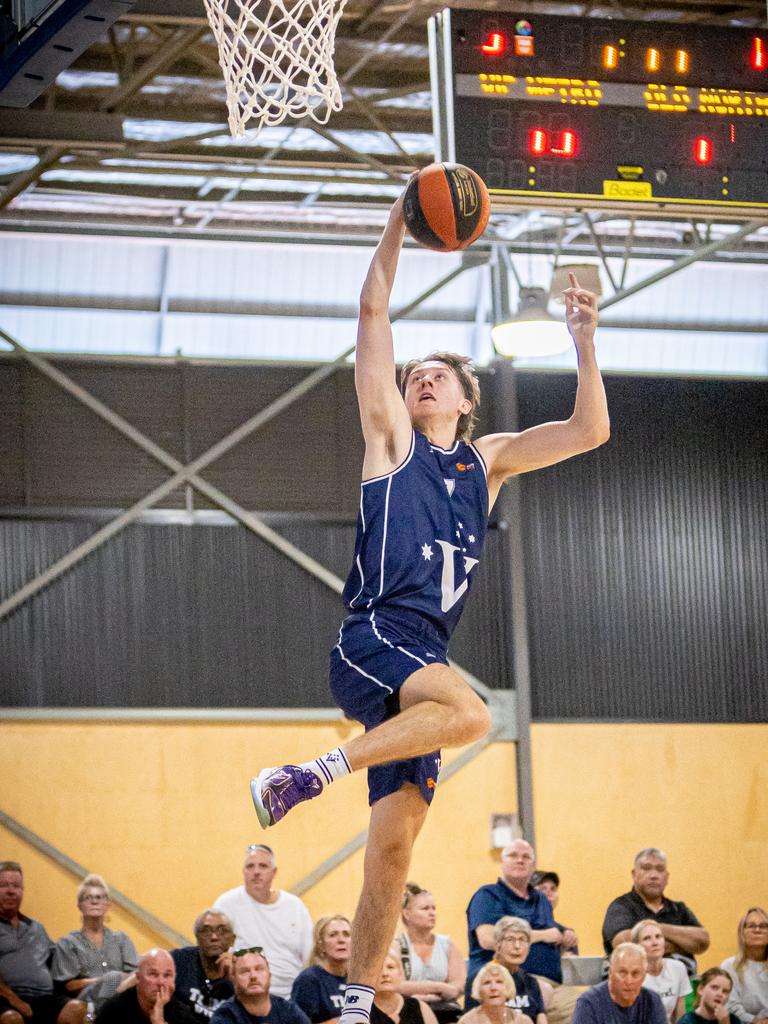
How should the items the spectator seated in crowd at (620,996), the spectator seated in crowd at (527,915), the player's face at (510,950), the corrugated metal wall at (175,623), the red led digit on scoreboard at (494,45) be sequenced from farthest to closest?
1. the corrugated metal wall at (175,623)
2. the spectator seated in crowd at (527,915)
3. the player's face at (510,950)
4. the red led digit on scoreboard at (494,45)
5. the spectator seated in crowd at (620,996)

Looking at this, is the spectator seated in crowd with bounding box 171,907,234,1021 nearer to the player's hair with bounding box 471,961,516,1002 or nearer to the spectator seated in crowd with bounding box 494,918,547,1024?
the player's hair with bounding box 471,961,516,1002

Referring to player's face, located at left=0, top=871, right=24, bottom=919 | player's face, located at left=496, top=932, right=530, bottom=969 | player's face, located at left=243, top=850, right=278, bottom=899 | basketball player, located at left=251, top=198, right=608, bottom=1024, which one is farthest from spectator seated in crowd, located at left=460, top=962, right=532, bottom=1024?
basketball player, located at left=251, top=198, right=608, bottom=1024

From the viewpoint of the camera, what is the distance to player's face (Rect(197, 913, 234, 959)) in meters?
10.2

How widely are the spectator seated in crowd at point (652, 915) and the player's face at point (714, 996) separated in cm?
94

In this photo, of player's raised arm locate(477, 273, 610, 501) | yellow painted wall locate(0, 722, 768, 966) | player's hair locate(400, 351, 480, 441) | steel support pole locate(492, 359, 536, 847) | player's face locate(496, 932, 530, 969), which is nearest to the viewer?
player's raised arm locate(477, 273, 610, 501)

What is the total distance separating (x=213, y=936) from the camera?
10.2m

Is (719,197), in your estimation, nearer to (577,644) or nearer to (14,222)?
(577,644)

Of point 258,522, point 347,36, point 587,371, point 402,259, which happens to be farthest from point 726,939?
point 587,371

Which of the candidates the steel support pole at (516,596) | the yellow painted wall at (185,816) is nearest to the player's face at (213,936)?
the yellow painted wall at (185,816)

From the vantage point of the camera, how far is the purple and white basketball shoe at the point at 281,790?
539 centimetres

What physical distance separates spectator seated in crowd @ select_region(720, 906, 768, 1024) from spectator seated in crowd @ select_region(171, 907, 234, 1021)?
3895 mm

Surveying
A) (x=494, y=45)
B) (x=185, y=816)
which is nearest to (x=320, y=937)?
(x=494, y=45)

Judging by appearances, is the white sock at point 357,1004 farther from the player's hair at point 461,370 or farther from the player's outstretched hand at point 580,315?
the player's outstretched hand at point 580,315

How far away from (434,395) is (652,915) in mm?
7143
